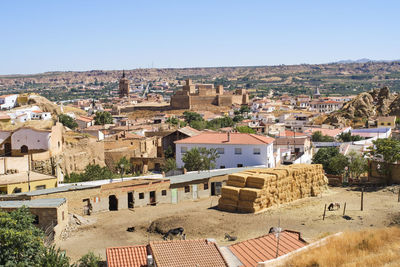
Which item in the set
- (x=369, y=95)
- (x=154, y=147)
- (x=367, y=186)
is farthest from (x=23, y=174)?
(x=369, y=95)

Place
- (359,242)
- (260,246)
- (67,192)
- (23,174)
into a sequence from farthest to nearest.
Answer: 1. (23,174)
2. (67,192)
3. (260,246)
4. (359,242)

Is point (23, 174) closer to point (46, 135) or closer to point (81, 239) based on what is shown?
point (46, 135)

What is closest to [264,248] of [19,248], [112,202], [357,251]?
[357,251]

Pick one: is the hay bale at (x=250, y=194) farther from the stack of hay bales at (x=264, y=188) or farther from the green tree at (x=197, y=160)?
the green tree at (x=197, y=160)

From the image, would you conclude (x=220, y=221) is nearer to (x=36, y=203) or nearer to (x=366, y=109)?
(x=36, y=203)

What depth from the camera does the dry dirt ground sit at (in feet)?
61.0

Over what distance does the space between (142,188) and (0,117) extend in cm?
2429

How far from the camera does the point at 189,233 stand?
1902 cm

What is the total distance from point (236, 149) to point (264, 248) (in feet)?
63.0

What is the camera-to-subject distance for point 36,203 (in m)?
19.8

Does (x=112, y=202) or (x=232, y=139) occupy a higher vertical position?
(x=232, y=139)

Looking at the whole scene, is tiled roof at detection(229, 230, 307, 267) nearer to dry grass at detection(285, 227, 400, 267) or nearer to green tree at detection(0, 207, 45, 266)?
dry grass at detection(285, 227, 400, 267)

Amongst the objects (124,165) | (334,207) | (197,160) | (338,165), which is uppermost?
(197,160)

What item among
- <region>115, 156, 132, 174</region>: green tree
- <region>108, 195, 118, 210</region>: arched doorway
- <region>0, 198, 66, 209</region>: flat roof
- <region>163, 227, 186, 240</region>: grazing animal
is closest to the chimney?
<region>163, 227, 186, 240</region>: grazing animal
